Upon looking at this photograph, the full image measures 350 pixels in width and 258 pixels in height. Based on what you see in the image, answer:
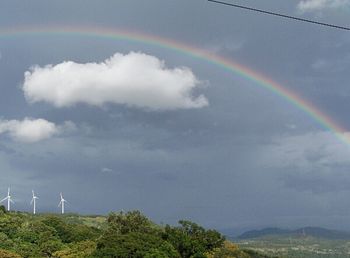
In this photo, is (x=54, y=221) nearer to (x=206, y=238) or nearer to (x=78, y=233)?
(x=78, y=233)

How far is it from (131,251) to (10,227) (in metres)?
70.3

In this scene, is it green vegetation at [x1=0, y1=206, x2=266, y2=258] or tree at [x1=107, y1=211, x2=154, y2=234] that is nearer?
green vegetation at [x1=0, y1=206, x2=266, y2=258]

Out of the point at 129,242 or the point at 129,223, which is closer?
the point at 129,242

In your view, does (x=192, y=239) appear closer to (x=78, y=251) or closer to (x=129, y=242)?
(x=129, y=242)

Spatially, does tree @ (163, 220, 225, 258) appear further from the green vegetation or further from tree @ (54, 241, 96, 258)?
tree @ (54, 241, 96, 258)

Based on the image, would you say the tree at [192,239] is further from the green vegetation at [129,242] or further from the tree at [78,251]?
the tree at [78,251]

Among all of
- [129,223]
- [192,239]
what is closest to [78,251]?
[129,223]

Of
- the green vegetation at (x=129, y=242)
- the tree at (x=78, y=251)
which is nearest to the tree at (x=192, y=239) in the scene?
the green vegetation at (x=129, y=242)

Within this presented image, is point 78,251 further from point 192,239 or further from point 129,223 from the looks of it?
point 192,239

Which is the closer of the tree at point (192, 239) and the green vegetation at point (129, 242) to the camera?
the green vegetation at point (129, 242)

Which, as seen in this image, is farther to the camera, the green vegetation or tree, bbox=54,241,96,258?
tree, bbox=54,241,96,258

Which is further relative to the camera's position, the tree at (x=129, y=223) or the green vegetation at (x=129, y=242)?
the tree at (x=129, y=223)

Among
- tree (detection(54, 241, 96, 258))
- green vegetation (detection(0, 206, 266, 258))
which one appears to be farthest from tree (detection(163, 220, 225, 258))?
tree (detection(54, 241, 96, 258))

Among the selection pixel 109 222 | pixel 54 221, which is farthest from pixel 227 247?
pixel 54 221
